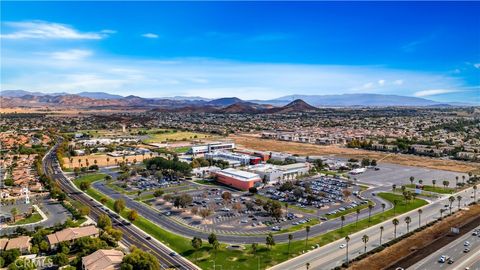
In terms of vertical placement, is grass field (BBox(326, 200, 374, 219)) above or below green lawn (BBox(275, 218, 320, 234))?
above

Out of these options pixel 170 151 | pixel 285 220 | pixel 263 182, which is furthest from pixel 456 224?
pixel 170 151

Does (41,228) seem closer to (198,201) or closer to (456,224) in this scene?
(198,201)

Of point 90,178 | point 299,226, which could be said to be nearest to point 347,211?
point 299,226

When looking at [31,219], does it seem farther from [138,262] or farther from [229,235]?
[229,235]

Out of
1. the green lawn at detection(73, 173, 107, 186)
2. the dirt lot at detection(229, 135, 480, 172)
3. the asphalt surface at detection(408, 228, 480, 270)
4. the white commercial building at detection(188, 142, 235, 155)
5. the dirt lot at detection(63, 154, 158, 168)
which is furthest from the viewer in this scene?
the white commercial building at detection(188, 142, 235, 155)

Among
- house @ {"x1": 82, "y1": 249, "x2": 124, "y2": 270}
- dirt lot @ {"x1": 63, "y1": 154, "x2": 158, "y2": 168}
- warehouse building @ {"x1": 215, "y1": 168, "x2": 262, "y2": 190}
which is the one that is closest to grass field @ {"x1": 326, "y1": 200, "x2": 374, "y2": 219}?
warehouse building @ {"x1": 215, "y1": 168, "x2": 262, "y2": 190}

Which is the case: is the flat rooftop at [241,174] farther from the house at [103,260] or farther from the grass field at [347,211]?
the house at [103,260]

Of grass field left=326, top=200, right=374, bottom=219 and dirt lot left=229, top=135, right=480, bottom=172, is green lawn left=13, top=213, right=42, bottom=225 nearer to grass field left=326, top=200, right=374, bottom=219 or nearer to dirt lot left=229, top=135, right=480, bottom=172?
grass field left=326, top=200, right=374, bottom=219
